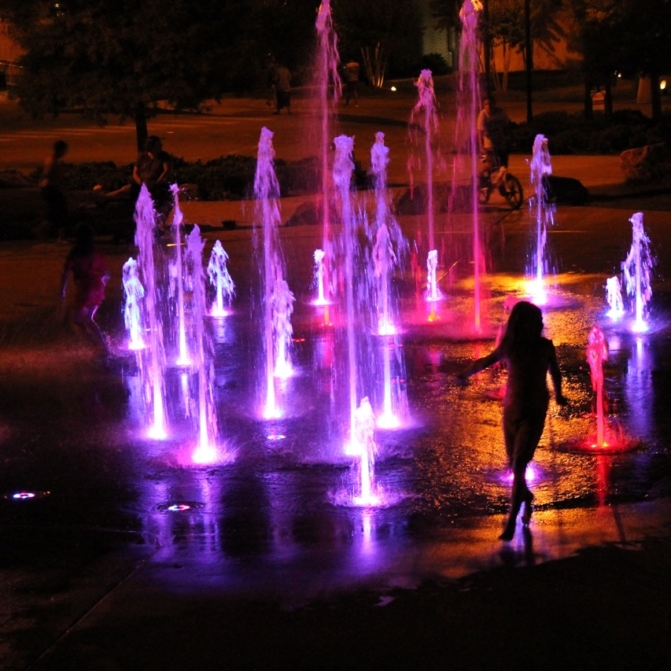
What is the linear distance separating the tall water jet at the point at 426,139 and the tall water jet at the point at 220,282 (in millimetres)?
3012

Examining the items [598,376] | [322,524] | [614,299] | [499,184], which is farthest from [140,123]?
[322,524]

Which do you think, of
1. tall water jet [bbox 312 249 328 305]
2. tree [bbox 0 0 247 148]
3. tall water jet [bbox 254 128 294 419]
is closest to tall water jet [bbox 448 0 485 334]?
tall water jet [bbox 312 249 328 305]

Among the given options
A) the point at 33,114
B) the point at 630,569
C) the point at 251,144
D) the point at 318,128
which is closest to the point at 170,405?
the point at 630,569

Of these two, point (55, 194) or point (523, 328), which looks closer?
point (523, 328)

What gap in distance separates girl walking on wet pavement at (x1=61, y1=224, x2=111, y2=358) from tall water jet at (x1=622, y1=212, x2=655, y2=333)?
4.96 metres

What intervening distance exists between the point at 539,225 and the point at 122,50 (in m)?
9.80

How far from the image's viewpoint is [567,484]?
6.96m

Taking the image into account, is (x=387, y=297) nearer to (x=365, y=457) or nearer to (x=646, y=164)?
(x=365, y=457)

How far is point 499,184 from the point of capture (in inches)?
800

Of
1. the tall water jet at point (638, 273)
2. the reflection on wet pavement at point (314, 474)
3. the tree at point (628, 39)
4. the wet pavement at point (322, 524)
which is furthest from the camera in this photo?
the tree at point (628, 39)

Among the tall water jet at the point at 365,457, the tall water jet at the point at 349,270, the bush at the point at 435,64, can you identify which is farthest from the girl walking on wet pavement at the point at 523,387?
the bush at the point at 435,64

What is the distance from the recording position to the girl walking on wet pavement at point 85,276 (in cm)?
1045

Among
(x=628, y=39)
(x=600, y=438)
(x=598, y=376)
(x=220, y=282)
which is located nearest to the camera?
(x=600, y=438)

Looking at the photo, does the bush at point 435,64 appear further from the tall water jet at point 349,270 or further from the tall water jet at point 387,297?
the tall water jet at point 349,270
